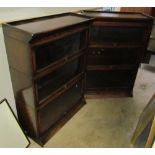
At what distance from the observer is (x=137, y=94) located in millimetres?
2572

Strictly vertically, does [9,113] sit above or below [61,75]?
below

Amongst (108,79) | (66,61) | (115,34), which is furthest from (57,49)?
(108,79)

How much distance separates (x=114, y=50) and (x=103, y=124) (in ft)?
2.82

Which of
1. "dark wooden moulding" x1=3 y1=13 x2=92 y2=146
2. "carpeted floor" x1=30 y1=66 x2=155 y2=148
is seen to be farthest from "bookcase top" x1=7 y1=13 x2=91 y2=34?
"carpeted floor" x1=30 y1=66 x2=155 y2=148

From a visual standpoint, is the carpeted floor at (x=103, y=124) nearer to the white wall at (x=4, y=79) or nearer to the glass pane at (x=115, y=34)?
the white wall at (x=4, y=79)

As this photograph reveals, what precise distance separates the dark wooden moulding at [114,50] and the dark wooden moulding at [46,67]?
7.5 inches

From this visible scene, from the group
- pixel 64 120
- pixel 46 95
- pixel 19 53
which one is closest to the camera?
pixel 19 53

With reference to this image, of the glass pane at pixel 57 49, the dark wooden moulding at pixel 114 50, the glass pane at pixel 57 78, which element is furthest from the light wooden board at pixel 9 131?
the dark wooden moulding at pixel 114 50

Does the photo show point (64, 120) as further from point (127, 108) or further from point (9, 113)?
point (127, 108)

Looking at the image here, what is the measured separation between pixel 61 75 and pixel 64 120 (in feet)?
1.73

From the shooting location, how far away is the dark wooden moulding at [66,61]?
1388 mm

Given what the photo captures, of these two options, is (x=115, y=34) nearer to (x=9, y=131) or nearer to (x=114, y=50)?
(x=114, y=50)

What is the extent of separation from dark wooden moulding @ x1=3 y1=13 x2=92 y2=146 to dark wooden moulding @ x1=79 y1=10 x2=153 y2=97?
191mm

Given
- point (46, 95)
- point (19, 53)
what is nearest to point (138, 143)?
point (46, 95)
